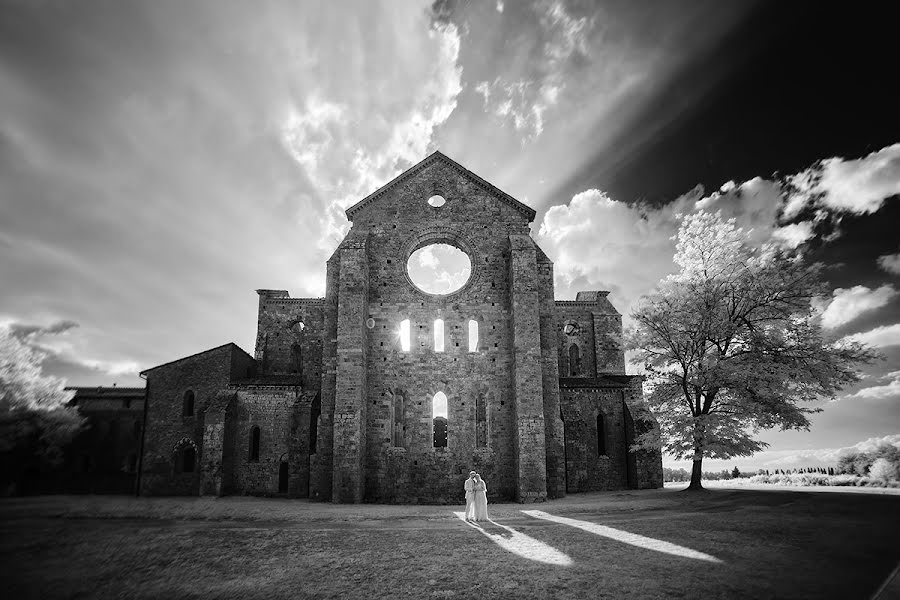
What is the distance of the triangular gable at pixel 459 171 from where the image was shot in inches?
882

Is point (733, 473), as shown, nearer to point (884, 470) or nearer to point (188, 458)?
point (884, 470)

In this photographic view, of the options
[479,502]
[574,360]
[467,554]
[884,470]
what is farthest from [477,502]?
[574,360]

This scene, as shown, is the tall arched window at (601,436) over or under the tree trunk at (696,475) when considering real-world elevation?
over

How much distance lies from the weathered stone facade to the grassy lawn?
20.4 ft

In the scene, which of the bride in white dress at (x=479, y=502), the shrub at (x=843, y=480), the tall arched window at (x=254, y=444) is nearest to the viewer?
the bride in white dress at (x=479, y=502)

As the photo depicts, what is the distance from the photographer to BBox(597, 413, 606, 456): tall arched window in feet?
77.4

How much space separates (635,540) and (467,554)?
361cm

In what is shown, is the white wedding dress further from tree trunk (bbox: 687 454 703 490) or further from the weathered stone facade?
tree trunk (bbox: 687 454 703 490)

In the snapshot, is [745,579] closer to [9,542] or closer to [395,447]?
[9,542]

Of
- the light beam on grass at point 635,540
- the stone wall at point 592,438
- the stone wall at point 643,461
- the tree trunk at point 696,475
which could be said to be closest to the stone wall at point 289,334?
the stone wall at point 592,438

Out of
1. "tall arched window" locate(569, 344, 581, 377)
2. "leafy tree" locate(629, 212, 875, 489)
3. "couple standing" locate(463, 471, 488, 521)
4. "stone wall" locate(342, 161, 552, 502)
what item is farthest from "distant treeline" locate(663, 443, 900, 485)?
"couple standing" locate(463, 471, 488, 521)

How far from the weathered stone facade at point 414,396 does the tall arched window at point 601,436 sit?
2.8 inches

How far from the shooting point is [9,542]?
8.95 m

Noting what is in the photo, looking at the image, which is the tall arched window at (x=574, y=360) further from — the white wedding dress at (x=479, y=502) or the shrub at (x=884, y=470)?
the white wedding dress at (x=479, y=502)
